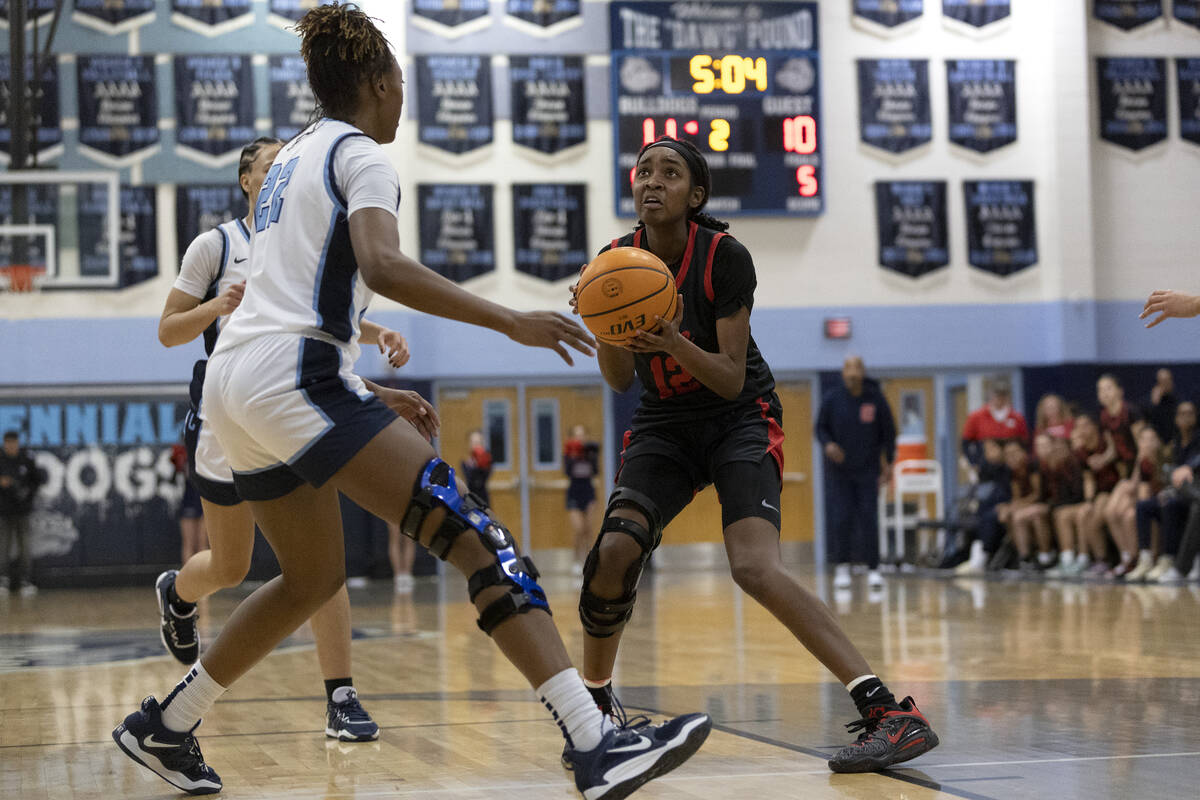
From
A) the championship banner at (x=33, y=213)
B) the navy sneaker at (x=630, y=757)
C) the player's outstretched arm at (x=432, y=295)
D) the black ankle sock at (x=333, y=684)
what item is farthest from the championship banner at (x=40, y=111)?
the navy sneaker at (x=630, y=757)

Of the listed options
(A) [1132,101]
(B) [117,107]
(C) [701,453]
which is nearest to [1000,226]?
(A) [1132,101]

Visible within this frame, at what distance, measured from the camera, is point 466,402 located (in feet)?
56.7

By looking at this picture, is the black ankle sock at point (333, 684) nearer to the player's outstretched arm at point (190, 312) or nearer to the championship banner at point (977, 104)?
the player's outstretched arm at point (190, 312)

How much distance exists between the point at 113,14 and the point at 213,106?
1472 mm

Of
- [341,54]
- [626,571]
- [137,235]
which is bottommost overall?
[626,571]

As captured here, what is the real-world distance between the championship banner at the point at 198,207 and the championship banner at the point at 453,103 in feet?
7.75

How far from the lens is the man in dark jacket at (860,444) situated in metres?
11.2

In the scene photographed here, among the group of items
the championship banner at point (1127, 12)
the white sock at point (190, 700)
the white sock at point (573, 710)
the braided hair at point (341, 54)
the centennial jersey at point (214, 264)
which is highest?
the championship banner at point (1127, 12)

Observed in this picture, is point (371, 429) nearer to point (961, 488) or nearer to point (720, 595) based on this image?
A: point (720, 595)

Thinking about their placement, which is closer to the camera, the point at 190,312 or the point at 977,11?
the point at 190,312

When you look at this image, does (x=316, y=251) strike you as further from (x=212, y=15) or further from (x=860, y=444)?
(x=212, y=15)

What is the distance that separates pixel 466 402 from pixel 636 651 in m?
10.2

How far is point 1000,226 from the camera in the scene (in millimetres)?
17891

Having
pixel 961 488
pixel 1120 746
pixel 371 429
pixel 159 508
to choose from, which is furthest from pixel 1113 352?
pixel 371 429
